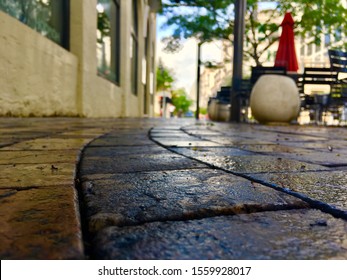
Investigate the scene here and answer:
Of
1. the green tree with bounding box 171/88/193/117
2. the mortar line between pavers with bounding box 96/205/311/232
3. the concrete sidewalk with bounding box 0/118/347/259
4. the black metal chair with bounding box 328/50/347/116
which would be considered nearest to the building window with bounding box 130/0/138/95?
the black metal chair with bounding box 328/50/347/116

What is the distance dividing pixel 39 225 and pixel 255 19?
11373mm

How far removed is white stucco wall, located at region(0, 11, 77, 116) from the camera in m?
4.05

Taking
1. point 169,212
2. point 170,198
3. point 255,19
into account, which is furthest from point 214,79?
point 169,212

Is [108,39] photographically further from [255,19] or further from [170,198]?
[170,198]

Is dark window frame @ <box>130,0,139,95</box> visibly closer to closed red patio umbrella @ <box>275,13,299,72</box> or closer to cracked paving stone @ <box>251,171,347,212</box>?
closed red patio umbrella @ <box>275,13,299,72</box>

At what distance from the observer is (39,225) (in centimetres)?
63

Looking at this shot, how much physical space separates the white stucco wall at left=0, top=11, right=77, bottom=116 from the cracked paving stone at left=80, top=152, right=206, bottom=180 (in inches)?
122

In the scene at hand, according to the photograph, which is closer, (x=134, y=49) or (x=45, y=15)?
(x=45, y=15)

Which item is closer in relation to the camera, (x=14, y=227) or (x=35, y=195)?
(x=14, y=227)

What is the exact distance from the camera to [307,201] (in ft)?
2.76

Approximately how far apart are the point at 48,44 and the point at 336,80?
5635 millimetres
